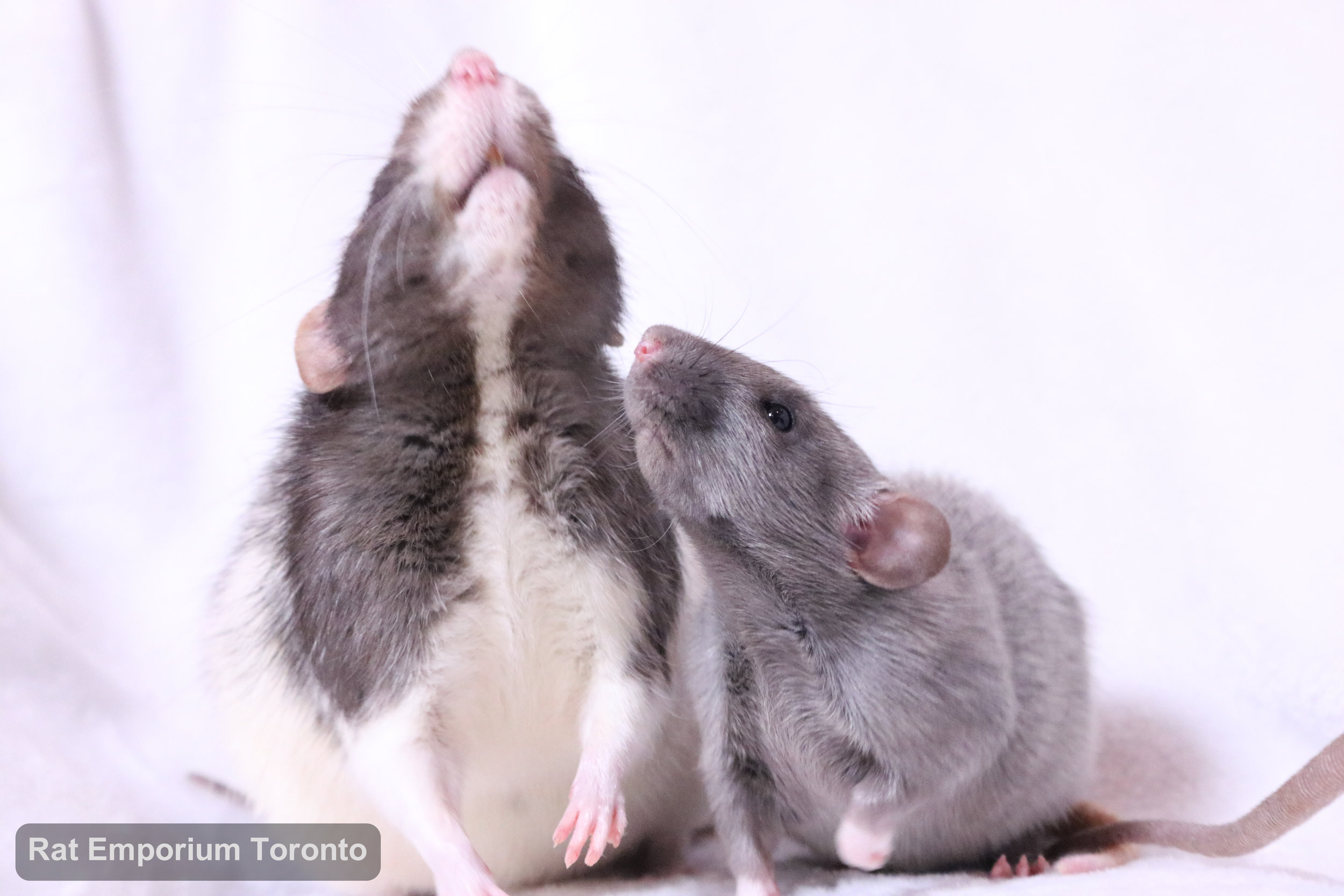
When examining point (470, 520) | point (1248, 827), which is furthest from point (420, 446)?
A: point (1248, 827)

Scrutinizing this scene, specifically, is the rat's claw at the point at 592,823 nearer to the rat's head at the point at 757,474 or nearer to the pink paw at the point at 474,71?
the rat's head at the point at 757,474

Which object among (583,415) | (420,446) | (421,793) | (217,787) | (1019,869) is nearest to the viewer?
(421,793)

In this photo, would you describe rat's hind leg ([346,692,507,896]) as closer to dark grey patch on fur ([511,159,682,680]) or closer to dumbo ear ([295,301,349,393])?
dark grey patch on fur ([511,159,682,680])

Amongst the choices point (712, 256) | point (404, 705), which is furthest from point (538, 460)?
point (712, 256)

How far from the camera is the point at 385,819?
94.7 inches

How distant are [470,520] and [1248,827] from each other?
5.06 feet

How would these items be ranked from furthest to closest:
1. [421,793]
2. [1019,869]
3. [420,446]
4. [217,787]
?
1. [217,787]
2. [1019,869]
3. [420,446]
4. [421,793]

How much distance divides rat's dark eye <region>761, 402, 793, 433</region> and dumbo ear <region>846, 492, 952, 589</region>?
216 millimetres

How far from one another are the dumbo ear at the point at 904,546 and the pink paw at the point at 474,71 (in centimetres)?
99

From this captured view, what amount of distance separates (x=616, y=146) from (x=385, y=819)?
2.08 m


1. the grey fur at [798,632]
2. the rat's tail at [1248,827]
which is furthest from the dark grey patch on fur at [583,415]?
the rat's tail at [1248,827]

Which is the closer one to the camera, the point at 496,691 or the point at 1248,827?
the point at 496,691

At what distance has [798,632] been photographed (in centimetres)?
235

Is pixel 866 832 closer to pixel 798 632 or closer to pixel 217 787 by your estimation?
pixel 798 632
